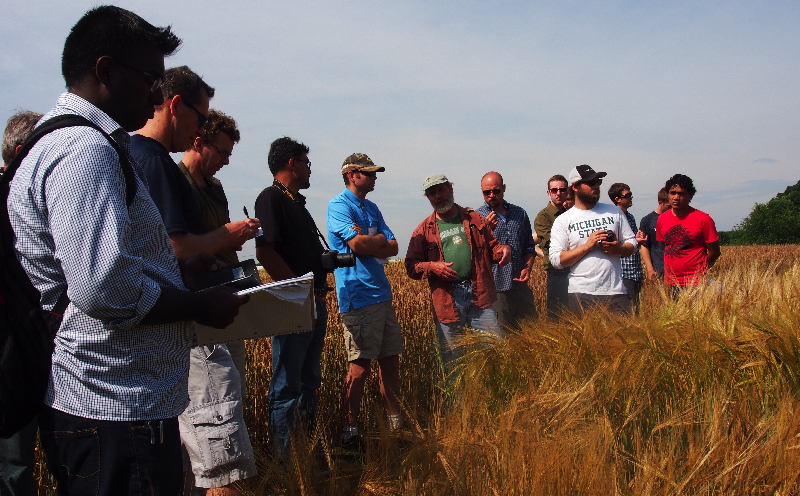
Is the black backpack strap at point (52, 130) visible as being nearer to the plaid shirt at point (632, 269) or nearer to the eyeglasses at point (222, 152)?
the eyeglasses at point (222, 152)

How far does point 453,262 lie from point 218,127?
2.20 m

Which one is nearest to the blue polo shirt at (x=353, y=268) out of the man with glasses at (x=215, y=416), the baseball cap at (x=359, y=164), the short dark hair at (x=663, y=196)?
the baseball cap at (x=359, y=164)

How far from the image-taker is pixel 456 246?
4.88m

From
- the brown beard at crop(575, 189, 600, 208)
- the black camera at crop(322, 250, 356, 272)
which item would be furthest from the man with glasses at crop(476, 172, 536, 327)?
the black camera at crop(322, 250, 356, 272)

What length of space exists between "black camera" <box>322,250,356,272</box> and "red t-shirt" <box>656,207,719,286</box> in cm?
348

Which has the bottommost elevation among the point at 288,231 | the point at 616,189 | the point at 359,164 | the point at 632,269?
the point at 632,269

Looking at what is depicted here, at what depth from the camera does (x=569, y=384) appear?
3.03 m

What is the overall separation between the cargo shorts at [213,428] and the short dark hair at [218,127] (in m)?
1.37

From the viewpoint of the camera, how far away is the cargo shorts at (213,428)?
92.7 inches

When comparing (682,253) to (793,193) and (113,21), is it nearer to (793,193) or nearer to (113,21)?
(113,21)

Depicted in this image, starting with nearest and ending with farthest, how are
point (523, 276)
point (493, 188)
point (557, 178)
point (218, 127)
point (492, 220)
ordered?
point (218, 127)
point (492, 220)
point (523, 276)
point (493, 188)
point (557, 178)

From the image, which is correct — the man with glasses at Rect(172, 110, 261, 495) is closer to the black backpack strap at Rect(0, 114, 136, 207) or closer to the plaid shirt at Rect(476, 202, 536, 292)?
the black backpack strap at Rect(0, 114, 136, 207)

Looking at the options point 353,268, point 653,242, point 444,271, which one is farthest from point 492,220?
point 653,242

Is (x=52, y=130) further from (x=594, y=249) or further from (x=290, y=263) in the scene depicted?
(x=594, y=249)
